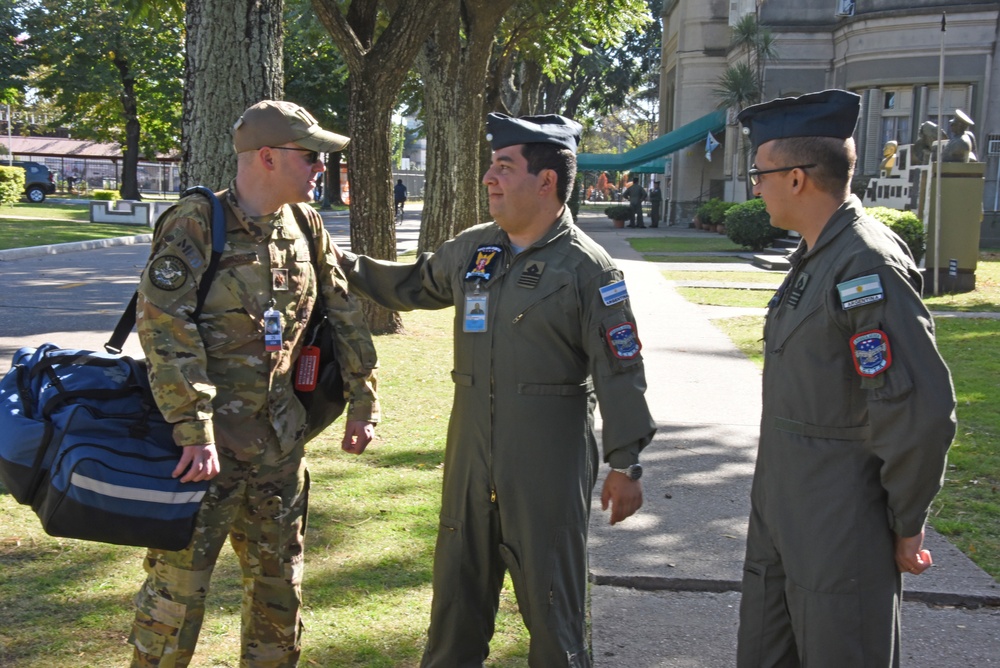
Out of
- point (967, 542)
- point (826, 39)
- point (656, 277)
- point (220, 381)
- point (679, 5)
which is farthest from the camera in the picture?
point (679, 5)

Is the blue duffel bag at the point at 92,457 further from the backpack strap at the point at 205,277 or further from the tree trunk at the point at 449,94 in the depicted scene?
the tree trunk at the point at 449,94

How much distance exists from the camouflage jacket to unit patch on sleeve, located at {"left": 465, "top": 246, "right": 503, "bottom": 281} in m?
0.48

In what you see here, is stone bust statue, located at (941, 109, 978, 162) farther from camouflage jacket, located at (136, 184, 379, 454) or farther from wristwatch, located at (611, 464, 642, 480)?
camouflage jacket, located at (136, 184, 379, 454)

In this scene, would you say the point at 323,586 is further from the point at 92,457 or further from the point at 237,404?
the point at 92,457

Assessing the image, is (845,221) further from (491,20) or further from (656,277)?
(656,277)

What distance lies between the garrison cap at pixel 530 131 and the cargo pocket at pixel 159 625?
1.84 metres

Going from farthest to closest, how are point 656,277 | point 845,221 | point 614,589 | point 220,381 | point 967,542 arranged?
point 656,277, point 967,542, point 614,589, point 220,381, point 845,221

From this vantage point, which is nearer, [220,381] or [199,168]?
[220,381]

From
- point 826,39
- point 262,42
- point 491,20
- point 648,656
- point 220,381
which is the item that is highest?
point 826,39

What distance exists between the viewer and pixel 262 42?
222 inches

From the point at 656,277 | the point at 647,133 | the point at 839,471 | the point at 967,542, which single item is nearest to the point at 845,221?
the point at 839,471

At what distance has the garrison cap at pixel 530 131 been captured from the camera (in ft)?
11.0

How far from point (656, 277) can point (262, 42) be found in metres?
14.1

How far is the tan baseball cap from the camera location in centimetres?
324
